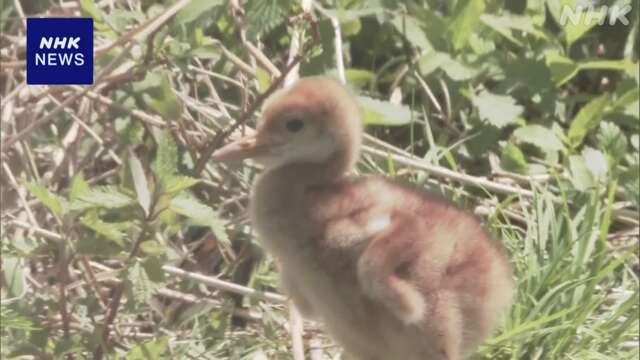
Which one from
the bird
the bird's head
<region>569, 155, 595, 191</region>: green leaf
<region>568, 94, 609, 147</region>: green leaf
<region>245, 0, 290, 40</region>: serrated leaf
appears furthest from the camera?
<region>568, 94, 609, 147</region>: green leaf

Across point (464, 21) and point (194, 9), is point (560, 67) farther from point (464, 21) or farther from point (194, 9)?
point (194, 9)

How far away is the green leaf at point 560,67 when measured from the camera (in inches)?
184

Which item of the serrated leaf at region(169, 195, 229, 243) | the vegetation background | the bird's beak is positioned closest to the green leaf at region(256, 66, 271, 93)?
the vegetation background

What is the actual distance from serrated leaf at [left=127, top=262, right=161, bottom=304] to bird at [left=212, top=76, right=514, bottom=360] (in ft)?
1.48

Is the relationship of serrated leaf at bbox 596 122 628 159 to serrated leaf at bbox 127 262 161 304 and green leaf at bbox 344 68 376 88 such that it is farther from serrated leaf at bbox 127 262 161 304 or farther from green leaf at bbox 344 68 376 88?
serrated leaf at bbox 127 262 161 304

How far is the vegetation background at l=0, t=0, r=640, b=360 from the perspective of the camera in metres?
3.78

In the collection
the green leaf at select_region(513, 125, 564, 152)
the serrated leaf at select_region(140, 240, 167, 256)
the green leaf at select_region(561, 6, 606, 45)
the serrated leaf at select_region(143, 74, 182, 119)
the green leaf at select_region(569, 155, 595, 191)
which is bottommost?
the serrated leaf at select_region(140, 240, 167, 256)

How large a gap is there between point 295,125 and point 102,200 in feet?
1.74

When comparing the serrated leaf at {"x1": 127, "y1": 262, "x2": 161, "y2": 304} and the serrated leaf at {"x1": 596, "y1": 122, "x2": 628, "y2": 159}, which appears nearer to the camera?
Result: the serrated leaf at {"x1": 127, "y1": 262, "x2": 161, "y2": 304}

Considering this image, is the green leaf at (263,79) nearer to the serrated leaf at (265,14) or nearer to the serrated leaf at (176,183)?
the serrated leaf at (265,14)

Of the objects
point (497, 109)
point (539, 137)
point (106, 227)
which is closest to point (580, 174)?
point (539, 137)

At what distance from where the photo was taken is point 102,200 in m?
3.59

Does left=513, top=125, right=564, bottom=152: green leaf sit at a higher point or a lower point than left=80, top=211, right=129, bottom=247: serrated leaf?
higher

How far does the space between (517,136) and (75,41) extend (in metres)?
1.23
